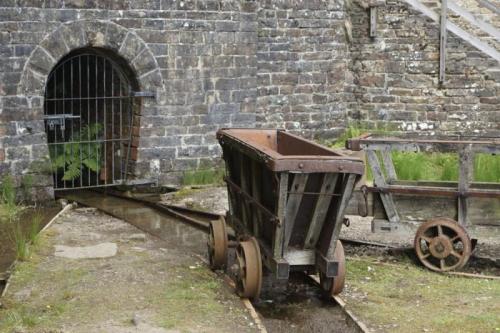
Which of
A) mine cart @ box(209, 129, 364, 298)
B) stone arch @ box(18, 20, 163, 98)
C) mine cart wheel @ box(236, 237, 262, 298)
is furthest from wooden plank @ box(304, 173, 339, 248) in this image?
stone arch @ box(18, 20, 163, 98)

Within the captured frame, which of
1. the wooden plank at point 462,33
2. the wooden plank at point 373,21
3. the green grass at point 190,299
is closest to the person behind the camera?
the green grass at point 190,299

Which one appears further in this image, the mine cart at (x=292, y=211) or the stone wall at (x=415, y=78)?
the stone wall at (x=415, y=78)

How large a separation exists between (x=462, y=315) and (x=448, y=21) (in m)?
8.97

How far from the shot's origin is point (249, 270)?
8070mm

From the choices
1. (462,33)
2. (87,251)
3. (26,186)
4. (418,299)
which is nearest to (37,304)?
(87,251)

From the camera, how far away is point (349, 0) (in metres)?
16.5

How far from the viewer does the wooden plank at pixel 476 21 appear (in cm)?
1583

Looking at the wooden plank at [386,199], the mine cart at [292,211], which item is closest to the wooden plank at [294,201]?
the mine cart at [292,211]

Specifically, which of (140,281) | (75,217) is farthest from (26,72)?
(140,281)

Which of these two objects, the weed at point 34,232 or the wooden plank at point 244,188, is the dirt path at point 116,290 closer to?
the weed at point 34,232

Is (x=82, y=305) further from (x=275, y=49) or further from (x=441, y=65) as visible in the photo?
(x=441, y=65)

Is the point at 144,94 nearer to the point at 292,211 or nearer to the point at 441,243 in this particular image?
the point at 441,243

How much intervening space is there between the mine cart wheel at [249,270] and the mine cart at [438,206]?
197cm

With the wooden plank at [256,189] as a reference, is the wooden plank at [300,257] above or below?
below
